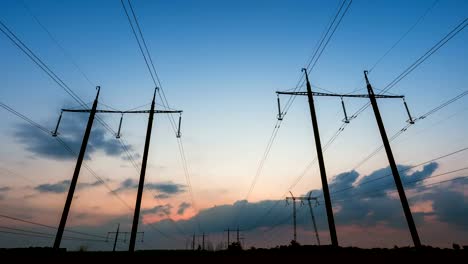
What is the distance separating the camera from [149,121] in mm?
26250

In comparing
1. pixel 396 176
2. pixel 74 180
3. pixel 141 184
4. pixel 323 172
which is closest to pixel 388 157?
pixel 396 176

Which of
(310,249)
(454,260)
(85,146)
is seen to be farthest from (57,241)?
(454,260)

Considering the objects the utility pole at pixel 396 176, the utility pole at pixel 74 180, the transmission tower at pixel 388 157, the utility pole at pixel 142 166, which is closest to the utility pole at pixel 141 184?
the utility pole at pixel 142 166

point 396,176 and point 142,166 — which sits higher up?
point 142,166

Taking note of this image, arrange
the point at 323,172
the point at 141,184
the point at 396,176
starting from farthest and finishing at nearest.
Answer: the point at 141,184, the point at 396,176, the point at 323,172

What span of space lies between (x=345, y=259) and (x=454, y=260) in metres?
4.31

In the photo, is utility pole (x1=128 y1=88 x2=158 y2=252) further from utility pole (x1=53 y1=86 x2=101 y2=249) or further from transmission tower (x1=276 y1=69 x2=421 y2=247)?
transmission tower (x1=276 y1=69 x2=421 y2=247)

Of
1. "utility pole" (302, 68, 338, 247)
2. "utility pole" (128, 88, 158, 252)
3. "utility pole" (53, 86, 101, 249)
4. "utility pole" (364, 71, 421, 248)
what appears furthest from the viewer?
"utility pole" (128, 88, 158, 252)

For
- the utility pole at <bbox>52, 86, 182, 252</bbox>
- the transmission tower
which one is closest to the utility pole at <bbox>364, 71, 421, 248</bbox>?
the transmission tower

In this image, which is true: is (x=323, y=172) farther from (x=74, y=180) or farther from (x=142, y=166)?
(x=74, y=180)

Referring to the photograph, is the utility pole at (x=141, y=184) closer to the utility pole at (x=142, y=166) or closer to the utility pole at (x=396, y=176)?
the utility pole at (x=142, y=166)

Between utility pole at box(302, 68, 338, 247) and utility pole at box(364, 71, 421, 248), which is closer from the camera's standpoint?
utility pole at box(302, 68, 338, 247)

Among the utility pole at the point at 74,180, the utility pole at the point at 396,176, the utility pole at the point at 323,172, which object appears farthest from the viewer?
the utility pole at the point at 74,180

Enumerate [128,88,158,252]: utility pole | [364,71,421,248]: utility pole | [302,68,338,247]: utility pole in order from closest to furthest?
[302,68,338,247]: utility pole, [364,71,421,248]: utility pole, [128,88,158,252]: utility pole
